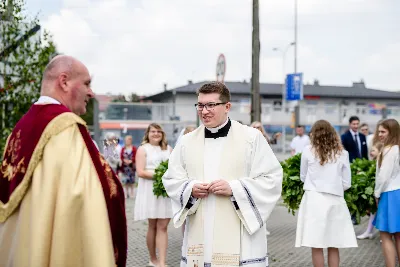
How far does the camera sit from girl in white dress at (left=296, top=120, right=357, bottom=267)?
694 cm

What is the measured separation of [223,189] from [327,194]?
2.73 meters

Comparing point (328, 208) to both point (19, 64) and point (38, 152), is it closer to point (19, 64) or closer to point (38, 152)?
point (38, 152)

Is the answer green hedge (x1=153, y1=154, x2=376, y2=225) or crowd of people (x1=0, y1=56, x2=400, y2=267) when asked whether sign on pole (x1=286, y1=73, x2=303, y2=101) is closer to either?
green hedge (x1=153, y1=154, x2=376, y2=225)

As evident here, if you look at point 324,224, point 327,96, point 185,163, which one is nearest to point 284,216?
point 324,224

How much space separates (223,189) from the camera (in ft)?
15.3

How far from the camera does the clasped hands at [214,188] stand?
4668mm

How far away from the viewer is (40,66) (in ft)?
43.0

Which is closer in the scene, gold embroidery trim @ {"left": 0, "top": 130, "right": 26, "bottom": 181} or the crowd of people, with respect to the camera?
the crowd of people

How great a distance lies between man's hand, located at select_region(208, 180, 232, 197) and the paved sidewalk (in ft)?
14.2

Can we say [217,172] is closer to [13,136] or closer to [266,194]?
[266,194]

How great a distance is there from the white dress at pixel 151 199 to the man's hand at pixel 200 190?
3.54 meters

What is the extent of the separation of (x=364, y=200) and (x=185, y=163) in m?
3.84

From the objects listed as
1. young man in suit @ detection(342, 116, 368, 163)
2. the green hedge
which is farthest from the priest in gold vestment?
young man in suit @ detection(342, 116, 368, 163)

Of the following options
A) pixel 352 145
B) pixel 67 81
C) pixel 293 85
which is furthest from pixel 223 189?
pixel 293 85
